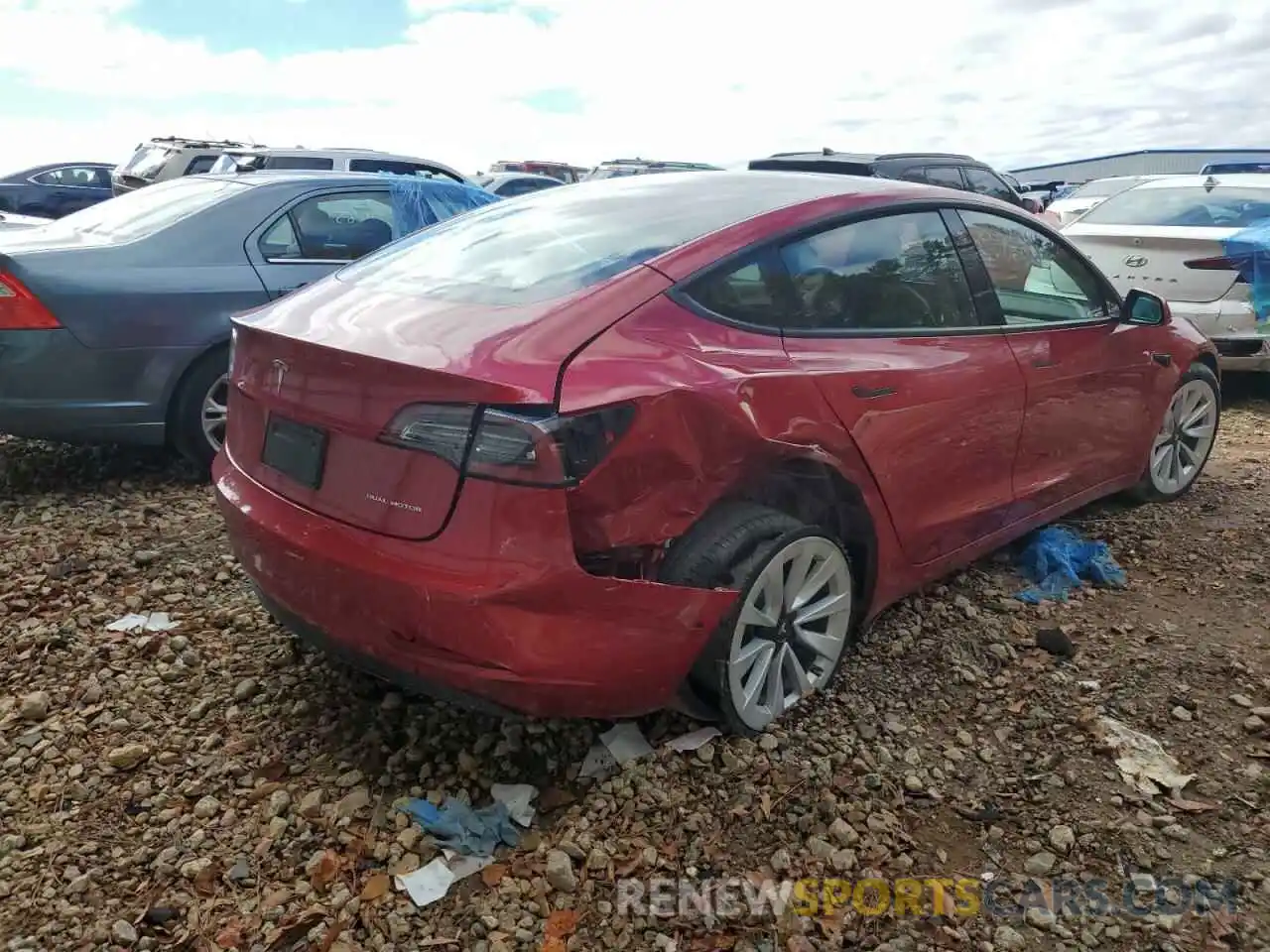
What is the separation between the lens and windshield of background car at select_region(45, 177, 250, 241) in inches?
195

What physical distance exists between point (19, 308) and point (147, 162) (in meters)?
9.87

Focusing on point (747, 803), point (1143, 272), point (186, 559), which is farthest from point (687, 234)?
point (1143, 272)

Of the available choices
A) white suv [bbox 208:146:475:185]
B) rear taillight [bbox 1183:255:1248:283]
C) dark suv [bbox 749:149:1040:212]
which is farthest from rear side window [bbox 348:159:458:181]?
rear taillight [bbox 1183:255:1248:283]

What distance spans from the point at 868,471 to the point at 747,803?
998 mm

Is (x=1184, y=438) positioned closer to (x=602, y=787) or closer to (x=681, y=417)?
(x=681, y=417)

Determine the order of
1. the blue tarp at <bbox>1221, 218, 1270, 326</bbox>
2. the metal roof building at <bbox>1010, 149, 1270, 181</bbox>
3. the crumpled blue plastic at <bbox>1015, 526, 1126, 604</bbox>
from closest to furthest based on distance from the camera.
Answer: the crumpled blue plastic at <bbox>1015, 526, 1126, 604</bbox>, the blue tarp at <bbox>1221, 218, 1270, 326</bbox>, the metal roof building at <bbox>1010, 149, 1270, 181</bbox>

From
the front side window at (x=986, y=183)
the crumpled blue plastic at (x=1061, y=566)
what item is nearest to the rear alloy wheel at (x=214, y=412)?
the crumpled blue plastic at (x=1061, y=566)

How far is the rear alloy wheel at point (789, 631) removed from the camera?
8.86 feet

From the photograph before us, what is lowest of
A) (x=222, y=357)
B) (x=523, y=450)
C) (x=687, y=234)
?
(x=222, y=357)

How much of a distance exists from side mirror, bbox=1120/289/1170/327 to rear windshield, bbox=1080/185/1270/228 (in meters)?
3.58

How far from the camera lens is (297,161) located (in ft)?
37.4

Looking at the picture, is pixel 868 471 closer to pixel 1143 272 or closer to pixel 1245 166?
pixel 1143 272

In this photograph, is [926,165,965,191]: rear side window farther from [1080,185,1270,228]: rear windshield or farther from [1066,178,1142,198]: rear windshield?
[1080,185,1270,228]: rear windshield

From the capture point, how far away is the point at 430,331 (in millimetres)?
2461
